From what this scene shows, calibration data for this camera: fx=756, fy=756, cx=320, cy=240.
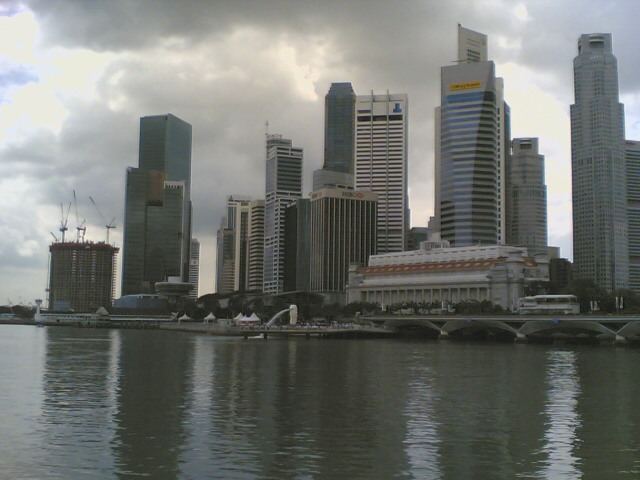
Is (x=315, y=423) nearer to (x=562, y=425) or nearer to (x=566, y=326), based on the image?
(x=562, y=425)

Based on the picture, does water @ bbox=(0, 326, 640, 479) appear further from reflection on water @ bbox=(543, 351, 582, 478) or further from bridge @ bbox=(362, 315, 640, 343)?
bridge @ bbox=(362, 315, 640, 343)

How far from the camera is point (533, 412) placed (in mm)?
55250

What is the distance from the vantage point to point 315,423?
1930 inches

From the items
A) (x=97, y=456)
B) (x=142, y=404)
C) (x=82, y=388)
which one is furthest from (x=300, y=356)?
(x=97, y=456)

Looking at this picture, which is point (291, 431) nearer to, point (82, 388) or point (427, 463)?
point (427, 463)

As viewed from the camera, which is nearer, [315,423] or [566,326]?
[315,423]

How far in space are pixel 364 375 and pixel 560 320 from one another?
100 metres

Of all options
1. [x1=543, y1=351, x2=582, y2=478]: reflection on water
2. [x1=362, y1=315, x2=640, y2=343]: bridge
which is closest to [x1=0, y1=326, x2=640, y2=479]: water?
[x1=543, y1=351, x2=582, y2=478]: reflection on water

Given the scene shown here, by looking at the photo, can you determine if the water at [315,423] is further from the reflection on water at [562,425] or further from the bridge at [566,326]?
the bridge at [566,326]

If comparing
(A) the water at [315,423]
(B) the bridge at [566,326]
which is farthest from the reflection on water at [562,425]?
(B) the bridge at [566,326]

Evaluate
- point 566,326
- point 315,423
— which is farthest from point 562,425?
point 566,326

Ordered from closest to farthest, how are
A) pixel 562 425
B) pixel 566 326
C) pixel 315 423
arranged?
pixel 315 423
pixel 562 425
pixel 566 326

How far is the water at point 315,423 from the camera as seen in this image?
120 feet

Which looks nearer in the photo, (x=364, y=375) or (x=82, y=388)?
(x=82, y=388)
